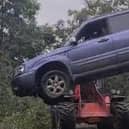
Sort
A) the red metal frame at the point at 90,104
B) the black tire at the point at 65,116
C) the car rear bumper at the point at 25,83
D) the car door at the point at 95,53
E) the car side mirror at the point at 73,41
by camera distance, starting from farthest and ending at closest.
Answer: the red metal frame at the point at 90,104 < the black tire at the point at 65,116 < the car rear bumper at the point at 25,83 < the car side mirror at the point at 73,41 < the car door at the point at 95,53

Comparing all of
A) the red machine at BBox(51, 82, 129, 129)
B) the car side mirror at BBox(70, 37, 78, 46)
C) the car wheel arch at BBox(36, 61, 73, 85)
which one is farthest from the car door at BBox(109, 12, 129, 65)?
the red machine at BBox(51, 82, 129, 129)

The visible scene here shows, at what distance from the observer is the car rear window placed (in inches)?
421

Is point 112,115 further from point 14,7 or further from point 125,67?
point 14,7

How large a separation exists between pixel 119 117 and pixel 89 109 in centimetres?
80

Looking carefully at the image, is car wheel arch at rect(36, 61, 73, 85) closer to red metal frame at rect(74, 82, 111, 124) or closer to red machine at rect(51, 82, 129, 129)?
red machine at rect(51, 82, 129, 129)

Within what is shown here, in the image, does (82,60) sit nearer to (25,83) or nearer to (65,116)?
(25,83)

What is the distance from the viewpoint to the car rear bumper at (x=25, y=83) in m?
10.6

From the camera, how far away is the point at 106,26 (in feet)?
35.0

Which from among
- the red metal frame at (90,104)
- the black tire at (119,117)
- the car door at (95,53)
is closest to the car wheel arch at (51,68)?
the car door at (95,53)

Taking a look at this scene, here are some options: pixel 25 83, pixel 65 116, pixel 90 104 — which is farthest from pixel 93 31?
pixel 90 104

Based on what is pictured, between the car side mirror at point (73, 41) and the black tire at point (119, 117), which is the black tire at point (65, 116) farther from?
the car side mirror at point (73, 41)

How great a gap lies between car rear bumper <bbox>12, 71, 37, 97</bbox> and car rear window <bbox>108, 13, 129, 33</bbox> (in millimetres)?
1953

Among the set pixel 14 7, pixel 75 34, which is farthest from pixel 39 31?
pixel 75 34

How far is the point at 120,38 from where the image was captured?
10.5 metres
